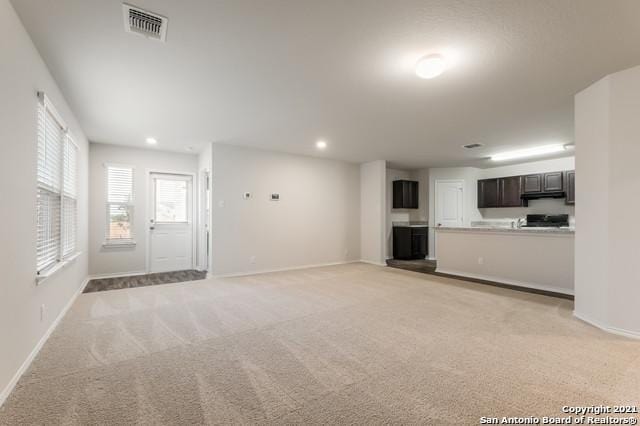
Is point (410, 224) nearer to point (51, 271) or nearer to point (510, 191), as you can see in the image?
point (510, 191)

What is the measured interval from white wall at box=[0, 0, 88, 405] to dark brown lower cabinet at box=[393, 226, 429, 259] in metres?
7.10

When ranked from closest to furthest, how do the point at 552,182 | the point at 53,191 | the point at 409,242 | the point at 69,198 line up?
the point at 53,191
the point at 69,198
the point at 552,182
the point at 409,242

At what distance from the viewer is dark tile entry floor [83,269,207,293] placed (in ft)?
15.9

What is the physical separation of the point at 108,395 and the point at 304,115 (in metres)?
3.58

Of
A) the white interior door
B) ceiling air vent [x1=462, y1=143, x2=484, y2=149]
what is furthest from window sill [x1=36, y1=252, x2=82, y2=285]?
the white interior door

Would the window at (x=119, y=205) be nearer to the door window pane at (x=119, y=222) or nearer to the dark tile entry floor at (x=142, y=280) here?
the door window pane at (x=119, y=222)

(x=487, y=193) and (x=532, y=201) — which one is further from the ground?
(x=487, y=193)

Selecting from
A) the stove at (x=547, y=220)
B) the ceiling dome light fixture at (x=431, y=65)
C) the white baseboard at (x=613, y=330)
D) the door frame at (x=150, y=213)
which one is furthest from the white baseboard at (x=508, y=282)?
the door frame at (x=150, y=213)

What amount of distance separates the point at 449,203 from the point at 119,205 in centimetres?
809

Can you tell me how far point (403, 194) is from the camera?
26.8 ft

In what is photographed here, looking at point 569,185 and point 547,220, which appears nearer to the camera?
point 569,185

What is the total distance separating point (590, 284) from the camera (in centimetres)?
315

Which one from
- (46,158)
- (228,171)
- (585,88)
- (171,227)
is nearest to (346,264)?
(228,171)

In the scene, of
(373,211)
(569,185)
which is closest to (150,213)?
(373,211)
